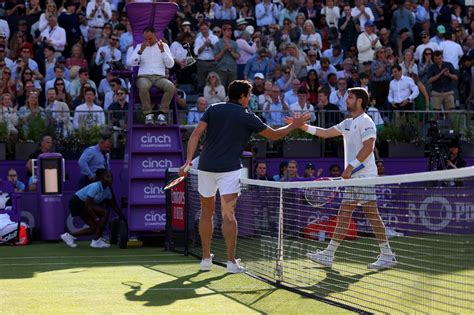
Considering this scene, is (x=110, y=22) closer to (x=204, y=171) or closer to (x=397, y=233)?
(x=204, y=171)

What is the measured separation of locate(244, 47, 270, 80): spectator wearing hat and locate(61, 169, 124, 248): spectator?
7111mm

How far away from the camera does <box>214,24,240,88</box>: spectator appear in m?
23.8

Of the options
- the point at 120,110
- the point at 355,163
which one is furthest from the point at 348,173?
the point at 120,110

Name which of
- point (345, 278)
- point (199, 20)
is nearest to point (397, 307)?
point (345, 278)

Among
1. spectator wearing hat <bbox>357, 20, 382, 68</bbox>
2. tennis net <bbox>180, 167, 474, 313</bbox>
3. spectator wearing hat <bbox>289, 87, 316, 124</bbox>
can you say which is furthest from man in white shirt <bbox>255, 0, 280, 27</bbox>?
tennis net <bbox>180, 167, 474, 313</bbox>

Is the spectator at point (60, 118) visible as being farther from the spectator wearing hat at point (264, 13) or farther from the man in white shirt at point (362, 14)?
the man in white shirt at point (362, 14)

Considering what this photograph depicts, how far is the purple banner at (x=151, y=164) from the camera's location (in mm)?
17844

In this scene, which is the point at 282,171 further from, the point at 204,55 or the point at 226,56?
the point at 204,55

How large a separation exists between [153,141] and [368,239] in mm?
6296

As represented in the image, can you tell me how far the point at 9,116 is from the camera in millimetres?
20109

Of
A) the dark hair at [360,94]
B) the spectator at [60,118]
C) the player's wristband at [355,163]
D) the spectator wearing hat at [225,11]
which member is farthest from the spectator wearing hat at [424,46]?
the player's wristband at [355,163]

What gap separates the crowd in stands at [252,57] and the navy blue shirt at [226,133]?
23.6 feet

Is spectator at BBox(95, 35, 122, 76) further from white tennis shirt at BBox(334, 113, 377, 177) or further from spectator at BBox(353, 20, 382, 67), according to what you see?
white tennis shirt at BBox(334, 113, 377, 177)

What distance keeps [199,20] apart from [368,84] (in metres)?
4.23
